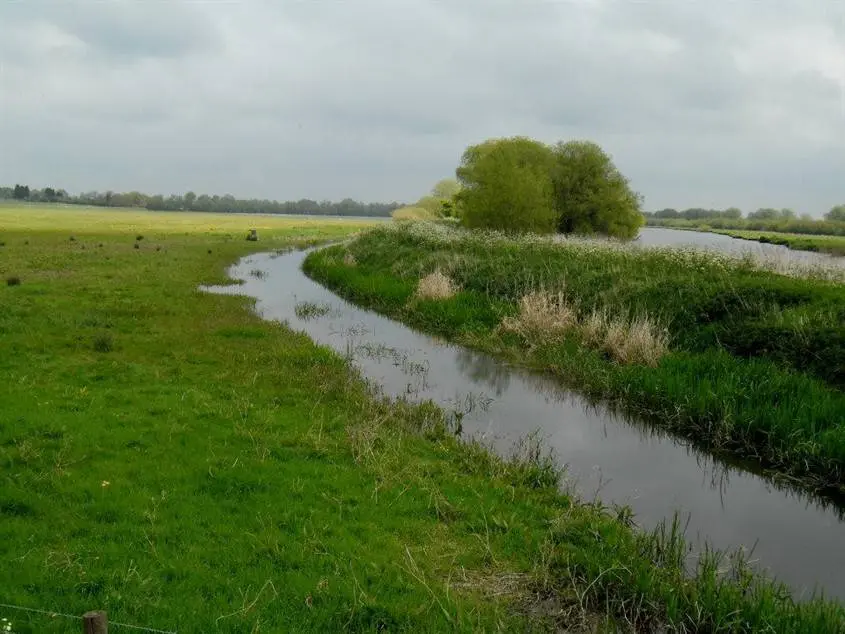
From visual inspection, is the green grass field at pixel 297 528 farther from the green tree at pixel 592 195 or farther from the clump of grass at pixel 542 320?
the green tree at pixel 592 195

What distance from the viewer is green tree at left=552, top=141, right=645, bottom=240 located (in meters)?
49.4

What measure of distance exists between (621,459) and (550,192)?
1511 inches

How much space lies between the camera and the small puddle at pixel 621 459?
7934 millimetres

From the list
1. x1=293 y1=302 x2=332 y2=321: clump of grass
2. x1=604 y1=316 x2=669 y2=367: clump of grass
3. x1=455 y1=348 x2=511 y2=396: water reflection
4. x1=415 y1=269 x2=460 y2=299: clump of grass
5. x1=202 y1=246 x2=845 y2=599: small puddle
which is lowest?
x1=202 y1=246 x2=845 y2=599: small puddle

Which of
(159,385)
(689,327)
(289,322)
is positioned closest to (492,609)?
(159,385)

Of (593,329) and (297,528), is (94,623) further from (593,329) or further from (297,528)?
(593,329)

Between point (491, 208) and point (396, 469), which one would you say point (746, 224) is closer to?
point (491, 208)

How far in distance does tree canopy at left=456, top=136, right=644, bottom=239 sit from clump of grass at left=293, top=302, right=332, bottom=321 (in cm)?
2309

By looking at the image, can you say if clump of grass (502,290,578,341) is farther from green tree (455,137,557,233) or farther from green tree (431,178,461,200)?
green tree (431,178,461,200)

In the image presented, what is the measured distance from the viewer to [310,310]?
78.9 feet

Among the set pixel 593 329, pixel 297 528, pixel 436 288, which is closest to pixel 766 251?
pixel 593 329

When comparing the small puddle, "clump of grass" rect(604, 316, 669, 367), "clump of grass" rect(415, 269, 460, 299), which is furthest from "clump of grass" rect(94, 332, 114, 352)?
"clump of grass" rect(604, 316, 669, 367)

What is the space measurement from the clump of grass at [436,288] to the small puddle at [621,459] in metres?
4.07

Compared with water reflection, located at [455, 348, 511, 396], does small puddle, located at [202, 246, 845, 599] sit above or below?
below
